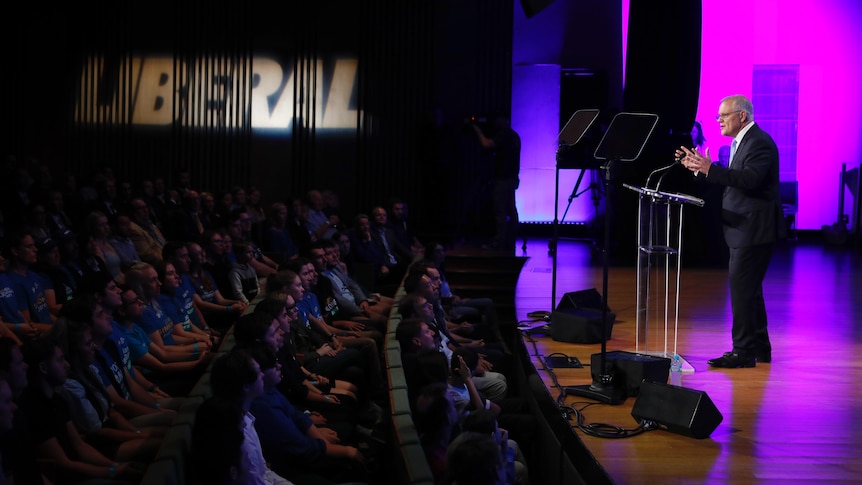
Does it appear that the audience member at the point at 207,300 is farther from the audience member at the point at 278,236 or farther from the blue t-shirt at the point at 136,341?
the audience member at the point at 278,236

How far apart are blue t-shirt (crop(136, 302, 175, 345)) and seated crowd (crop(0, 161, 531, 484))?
1 cm

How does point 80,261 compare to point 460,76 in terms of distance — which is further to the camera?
point 460,76

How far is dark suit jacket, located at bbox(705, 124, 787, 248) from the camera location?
4562 millimetres

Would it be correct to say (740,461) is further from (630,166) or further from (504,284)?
(630,166)

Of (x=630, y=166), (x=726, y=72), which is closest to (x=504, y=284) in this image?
(x=630, y=166)

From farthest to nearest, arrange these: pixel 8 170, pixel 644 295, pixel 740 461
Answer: pixel 8 170, pixel 644 295, pixel 740 461

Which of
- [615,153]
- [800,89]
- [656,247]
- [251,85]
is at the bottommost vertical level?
[656,247]

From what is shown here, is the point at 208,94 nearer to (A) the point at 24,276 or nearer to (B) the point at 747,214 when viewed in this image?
(A) the point at 24,276

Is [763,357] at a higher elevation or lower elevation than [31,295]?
lower

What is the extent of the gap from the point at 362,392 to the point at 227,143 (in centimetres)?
585

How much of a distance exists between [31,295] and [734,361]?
3.42 metres

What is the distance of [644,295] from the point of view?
484 cm

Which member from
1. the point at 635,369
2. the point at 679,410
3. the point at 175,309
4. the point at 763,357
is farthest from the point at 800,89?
the point at 679,410

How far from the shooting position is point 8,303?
14.9ft
